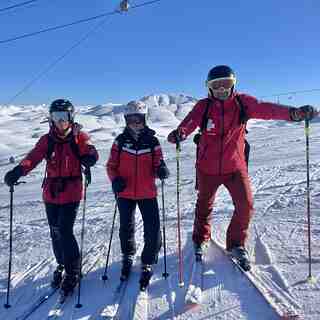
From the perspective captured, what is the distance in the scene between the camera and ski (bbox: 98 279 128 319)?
3852mm

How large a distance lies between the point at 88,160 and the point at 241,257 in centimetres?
198

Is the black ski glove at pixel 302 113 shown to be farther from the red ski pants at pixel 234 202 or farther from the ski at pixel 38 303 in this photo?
the ski at pixel 38 303

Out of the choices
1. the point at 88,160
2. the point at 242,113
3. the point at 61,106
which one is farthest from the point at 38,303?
the point at 242,113

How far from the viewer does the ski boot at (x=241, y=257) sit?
4498mm

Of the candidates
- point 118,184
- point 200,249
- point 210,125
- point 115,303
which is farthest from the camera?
point 200,249

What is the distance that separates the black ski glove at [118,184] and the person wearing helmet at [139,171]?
0.03 metres

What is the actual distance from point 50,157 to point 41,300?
1.52 m

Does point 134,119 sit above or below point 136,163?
above

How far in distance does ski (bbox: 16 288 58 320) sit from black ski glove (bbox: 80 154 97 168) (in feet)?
4.71

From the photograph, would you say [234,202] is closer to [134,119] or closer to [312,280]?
[312,280]

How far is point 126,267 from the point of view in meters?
4.81

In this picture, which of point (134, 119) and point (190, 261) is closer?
point (134, 119)

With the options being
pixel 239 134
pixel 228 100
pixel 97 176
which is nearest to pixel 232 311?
pixel 239 134

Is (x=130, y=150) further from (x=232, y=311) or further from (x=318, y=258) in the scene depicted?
(x=318, y=258)
